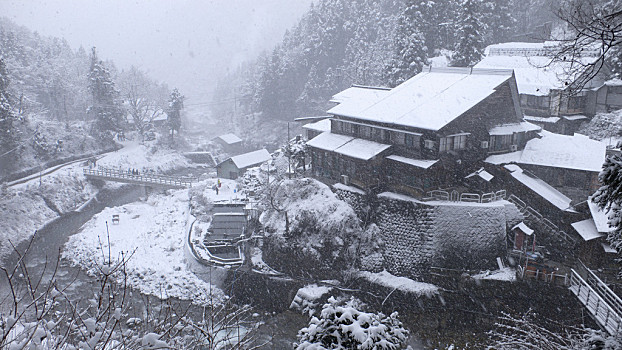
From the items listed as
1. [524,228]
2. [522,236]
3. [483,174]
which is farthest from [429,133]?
[522,236]

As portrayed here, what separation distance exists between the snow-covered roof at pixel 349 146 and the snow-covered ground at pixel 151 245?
10.9m

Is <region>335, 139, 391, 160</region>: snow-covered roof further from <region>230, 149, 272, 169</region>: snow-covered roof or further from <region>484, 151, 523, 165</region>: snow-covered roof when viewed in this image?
<region>230, 149, 272, 169</region>: snow-covered roof

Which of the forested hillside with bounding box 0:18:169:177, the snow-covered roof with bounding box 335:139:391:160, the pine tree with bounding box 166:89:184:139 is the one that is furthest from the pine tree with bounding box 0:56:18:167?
the snow-covered roof with bounding box 335:139:391:160

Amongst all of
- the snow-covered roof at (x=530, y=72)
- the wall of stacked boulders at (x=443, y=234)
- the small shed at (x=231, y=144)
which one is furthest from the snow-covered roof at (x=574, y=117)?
the small shed at (x=231, y=144)

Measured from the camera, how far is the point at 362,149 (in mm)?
24328

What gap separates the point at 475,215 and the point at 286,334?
1102cm

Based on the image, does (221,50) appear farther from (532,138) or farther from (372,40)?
(532,138)

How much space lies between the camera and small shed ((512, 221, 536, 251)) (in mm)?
19531

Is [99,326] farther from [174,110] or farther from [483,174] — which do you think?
[174,110]

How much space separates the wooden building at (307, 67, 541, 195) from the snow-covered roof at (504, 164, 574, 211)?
2.14 metres

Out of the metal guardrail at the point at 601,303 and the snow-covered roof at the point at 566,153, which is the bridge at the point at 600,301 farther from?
the snow-covered roof at the point at 566,153

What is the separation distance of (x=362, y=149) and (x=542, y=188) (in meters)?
9.78

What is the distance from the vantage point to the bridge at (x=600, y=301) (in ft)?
40.8

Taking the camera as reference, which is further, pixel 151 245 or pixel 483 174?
pixel 151 245
